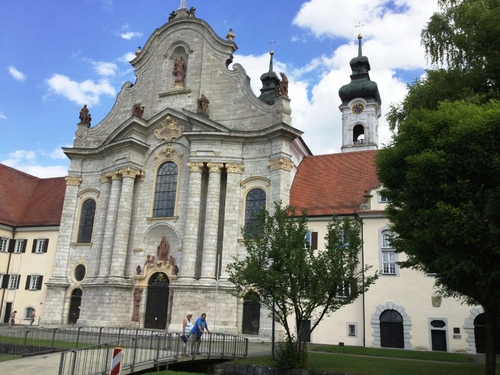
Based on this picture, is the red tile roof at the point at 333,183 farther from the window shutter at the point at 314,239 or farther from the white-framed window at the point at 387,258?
the white-framed window at the point at 387,258

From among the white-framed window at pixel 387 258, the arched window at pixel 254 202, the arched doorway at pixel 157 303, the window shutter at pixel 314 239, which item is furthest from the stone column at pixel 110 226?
the white-framed window at pixel 387 258

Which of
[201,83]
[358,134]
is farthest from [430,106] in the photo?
[358,134]

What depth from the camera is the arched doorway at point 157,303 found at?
3362 cm

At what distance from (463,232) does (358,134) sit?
147ft

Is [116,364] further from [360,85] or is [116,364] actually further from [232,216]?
[360,85]

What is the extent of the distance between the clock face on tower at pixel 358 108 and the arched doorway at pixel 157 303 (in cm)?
3316

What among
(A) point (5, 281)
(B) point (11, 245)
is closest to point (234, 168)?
(B) point (11, 245)

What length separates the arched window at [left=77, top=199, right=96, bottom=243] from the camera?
38.5m

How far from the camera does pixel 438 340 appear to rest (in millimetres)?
27609

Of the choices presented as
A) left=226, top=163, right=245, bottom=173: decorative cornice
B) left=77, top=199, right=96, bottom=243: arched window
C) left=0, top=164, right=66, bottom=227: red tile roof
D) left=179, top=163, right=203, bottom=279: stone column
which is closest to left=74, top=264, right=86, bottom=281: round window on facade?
left=77, top=199, right=96, bottom=243: arched window

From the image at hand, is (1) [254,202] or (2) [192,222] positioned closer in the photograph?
(2) [192,222]

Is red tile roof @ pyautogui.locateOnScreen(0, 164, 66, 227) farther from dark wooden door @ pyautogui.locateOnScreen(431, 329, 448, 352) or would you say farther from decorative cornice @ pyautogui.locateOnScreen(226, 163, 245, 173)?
dark wooden door @ pyautogui.locateOnScreen(431, 329, 448, 352)

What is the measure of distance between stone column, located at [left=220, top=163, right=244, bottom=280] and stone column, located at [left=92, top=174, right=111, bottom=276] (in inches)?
398

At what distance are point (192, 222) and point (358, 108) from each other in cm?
3156
